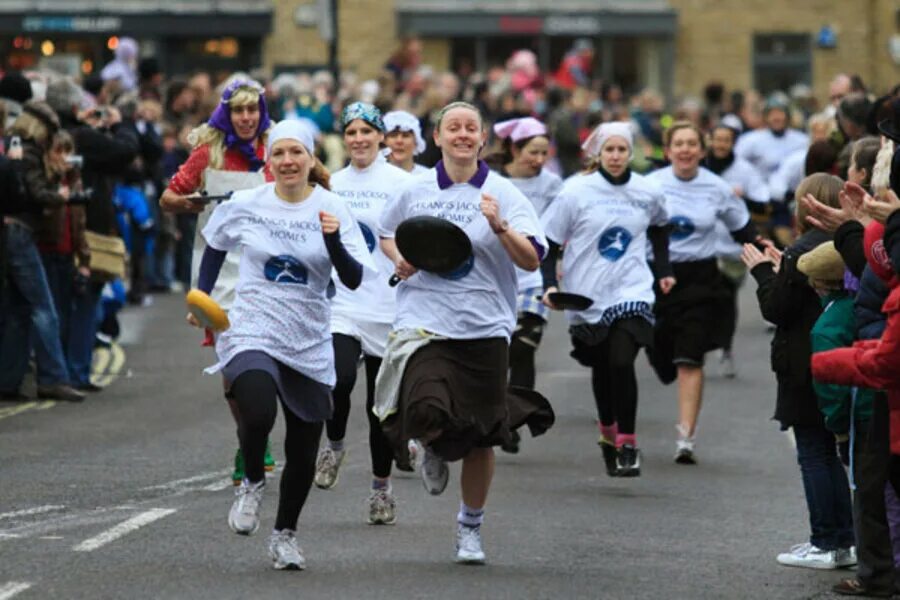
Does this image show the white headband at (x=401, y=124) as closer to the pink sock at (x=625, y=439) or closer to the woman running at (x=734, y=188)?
the pink sock at (x=625, y=439)

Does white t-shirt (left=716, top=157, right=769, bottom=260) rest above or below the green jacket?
above

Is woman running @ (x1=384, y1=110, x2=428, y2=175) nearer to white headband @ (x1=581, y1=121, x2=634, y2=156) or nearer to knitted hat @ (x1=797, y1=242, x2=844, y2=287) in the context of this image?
white headband @ (x1=581, y1=121, x2=634, y2=156)

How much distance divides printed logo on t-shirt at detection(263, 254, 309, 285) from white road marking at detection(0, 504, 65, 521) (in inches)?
79.6

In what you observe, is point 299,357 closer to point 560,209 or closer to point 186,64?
point 560,209

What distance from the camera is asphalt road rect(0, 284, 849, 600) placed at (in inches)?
377

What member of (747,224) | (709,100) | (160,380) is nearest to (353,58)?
(709,100)

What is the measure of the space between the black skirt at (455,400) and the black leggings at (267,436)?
0.40 metres

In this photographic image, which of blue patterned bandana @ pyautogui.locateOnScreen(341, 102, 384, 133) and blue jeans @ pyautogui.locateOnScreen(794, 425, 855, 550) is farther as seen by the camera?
blue patterned bandana @ pyautogui.locateOnScreen(341, 102, 384, 133)

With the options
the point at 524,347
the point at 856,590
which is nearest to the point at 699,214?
the point at 524,347

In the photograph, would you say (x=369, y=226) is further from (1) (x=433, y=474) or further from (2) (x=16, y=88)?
(2) (x=16, y=88)

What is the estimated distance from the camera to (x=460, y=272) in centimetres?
1022

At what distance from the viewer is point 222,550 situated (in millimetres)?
10258

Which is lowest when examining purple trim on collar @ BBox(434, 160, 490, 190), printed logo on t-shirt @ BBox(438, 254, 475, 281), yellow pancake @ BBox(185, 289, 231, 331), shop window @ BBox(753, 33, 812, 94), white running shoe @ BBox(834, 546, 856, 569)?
white running shoe @ BBox(834, 546, 856, 569)

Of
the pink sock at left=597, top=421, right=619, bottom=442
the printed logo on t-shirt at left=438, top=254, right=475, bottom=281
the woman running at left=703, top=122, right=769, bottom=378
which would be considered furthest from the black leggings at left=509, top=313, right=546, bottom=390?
the printed logo on t-shirt at left=438, top=254, right=475, bottom=281
